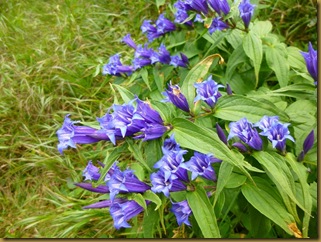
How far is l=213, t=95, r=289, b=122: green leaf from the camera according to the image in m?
1.43

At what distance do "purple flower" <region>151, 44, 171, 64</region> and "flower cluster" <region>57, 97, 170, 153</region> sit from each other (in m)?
0.89

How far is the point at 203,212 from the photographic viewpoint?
1318 mm

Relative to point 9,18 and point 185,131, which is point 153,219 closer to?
point 185,131

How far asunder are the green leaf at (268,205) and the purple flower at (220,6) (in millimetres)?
873

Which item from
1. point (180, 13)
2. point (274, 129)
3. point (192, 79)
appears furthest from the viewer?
point (180, 13)

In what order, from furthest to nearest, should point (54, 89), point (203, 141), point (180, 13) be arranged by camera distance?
point (54, 89) < point (180, 13) < point (203, 141)

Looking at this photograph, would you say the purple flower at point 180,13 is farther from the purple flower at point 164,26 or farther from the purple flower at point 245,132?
the purple flower at point 245,132

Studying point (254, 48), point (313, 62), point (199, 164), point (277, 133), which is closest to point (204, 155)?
point (199, 164)

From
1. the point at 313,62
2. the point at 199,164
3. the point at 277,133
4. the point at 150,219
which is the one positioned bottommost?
the point at 150,219

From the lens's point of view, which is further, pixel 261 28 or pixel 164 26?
pixel 164 26

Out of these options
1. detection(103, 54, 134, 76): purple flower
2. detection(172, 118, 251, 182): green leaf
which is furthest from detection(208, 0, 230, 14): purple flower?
detection(172, 118, 251, 182): green leaf

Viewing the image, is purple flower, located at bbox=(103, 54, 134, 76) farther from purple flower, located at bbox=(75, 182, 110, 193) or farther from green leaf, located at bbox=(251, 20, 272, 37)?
purple flower, located at bbox=(75, 182, 110, 193)

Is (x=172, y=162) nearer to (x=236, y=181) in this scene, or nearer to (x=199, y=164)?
(x=199, y=164)

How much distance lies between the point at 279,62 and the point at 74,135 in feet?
3.65
